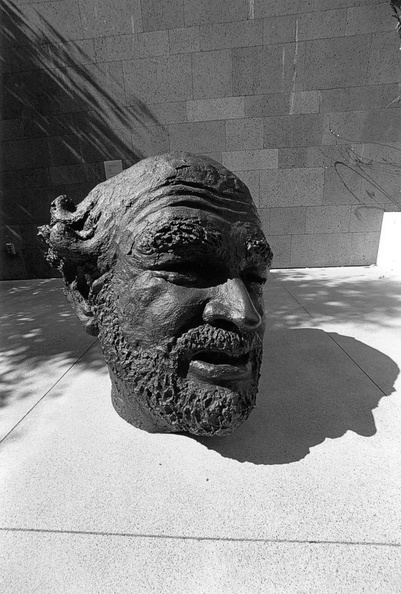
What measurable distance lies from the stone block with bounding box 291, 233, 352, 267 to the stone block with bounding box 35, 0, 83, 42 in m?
6.01

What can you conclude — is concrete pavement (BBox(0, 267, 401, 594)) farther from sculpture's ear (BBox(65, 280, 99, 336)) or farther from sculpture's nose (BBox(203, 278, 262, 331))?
sculpture's nose (BBox(203, 278, 262, 331))

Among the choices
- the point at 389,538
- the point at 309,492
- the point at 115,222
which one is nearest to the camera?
the point at 389,538

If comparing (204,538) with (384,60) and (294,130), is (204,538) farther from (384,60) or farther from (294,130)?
(384,60)

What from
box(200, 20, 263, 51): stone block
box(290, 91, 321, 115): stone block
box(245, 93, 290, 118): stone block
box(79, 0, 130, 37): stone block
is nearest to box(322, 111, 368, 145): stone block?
box(290, 91, 321, 115): stone block

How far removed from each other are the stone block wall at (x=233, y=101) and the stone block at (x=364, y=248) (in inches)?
1.2

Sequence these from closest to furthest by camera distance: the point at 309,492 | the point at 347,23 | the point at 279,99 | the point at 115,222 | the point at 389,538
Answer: the point at 389,538 < the point at 309,492 < the point at 115,222 < the point at 347,23 < the point at 279,99

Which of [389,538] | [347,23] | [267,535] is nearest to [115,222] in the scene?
[267,535]

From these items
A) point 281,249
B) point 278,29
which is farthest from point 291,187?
point 278,29

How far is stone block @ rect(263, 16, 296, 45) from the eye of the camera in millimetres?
6484

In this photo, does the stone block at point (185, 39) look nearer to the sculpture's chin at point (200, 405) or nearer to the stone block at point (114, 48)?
the stone block at point (114, 48)

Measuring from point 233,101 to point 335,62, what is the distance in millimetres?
2002

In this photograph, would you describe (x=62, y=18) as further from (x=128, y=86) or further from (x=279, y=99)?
(x=279, y=99)

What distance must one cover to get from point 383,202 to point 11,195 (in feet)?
26.4

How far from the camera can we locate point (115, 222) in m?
2.12
